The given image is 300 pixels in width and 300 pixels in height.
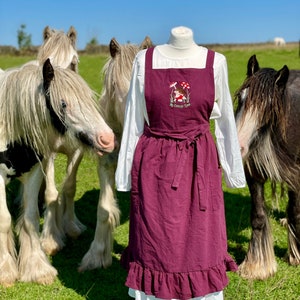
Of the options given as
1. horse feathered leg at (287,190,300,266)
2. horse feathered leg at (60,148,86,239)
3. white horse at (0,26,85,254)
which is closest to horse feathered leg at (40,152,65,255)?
white horse at (0,26,85,254)

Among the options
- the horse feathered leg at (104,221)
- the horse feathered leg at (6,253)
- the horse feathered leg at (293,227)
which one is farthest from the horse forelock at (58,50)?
the horse feathered leg at (293,227)

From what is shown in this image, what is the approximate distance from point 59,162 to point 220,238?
217 inches

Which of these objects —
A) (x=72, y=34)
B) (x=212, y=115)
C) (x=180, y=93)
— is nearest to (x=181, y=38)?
(x=180, y=93)

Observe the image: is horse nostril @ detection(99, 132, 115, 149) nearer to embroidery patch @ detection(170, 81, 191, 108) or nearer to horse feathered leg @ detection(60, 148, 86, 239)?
embroidery patch @ detection(170, 81, 191, 108)

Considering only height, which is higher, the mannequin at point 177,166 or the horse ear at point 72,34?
the horse ear at point 72,34

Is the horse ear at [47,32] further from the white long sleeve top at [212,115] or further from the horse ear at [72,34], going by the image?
the white long sleeve top at [212,115]

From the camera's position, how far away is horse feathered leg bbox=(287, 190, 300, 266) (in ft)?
14.9

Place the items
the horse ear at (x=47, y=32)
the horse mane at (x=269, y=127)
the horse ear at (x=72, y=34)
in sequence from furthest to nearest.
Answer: the horse ear at (x=72, y=34)
the horse ear at (x=47, y=32)
the horse mane at (x=269, y=127)

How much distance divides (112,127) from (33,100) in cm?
91

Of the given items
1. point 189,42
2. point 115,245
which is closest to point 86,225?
point 115,245

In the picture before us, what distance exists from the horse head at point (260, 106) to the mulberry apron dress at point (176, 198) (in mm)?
579

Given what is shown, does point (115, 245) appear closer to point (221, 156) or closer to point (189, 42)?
point (221, 156)

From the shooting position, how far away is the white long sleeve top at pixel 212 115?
10.5 feet

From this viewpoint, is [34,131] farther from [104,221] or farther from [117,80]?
[104,221]
